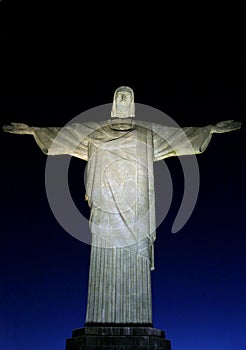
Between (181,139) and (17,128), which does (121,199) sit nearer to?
(181,139)

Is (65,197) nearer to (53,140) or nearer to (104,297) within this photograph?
(53,140)

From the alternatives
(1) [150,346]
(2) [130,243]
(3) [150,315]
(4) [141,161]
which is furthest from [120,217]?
(1) [150,346]

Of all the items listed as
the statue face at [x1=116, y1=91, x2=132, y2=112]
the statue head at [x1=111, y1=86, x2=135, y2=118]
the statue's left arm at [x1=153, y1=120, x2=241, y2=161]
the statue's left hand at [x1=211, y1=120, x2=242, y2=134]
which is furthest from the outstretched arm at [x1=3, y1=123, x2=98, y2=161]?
the statue's left hand at [x1=211, y1=120, x2=242, y2=134]

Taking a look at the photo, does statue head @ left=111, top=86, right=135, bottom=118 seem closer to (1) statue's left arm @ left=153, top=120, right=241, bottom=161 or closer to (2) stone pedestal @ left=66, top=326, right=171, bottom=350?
(1) statue's left arm @ left=153, top=120, right=241, bottom=161

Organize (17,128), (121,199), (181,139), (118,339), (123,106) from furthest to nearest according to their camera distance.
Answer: (123,106)
(181,139)
(17,128)
(121,199)
(118,339)

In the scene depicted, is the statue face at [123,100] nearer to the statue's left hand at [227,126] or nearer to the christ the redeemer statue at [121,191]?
the christ the redeemer statue at [121,191]

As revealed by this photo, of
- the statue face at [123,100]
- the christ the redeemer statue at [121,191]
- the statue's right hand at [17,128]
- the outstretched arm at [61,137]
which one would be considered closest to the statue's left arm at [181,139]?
the christ the redeemer statue at [121,191]

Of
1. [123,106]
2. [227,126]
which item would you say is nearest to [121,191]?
[123,106]

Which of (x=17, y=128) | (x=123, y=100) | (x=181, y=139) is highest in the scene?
(x=123, y=100)
